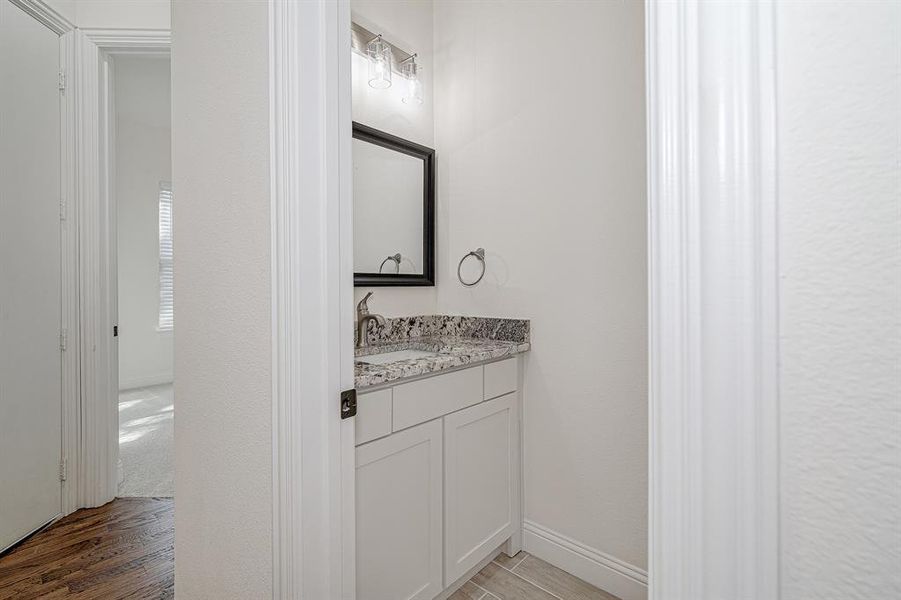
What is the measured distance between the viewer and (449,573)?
1.62 metres

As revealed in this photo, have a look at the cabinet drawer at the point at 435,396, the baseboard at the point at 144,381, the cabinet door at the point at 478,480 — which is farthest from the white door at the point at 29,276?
the baseboard at the point at 144,381

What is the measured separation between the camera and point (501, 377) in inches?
74.9

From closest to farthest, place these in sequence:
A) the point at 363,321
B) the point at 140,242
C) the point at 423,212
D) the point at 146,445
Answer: the point at 363,321 → the point at 423,212 → the point at 146,445 → the point at 140,242

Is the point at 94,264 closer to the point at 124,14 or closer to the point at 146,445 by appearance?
the point at 124,14

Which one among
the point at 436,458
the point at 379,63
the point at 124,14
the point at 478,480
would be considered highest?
the point at 124,14

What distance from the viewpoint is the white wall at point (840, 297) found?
0.30 meters

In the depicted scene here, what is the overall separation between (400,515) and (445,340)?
35.2 inches

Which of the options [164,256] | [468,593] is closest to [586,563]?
[468,593]

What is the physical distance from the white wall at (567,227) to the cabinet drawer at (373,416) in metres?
0.83

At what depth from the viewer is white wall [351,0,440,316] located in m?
2.04

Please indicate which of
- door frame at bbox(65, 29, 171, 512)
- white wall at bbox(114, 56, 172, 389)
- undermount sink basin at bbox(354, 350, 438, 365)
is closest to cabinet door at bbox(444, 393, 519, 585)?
undermount sink basin at bbox(354, 350, 438, 365)

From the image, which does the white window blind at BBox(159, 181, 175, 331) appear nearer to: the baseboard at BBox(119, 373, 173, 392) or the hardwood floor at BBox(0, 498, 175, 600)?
the baseboard at BBox(119, 373, 173, 392)

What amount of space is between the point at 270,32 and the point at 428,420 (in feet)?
3.94

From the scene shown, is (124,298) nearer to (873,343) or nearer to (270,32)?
(270,32)
